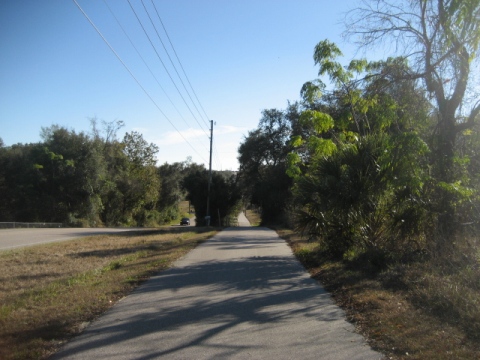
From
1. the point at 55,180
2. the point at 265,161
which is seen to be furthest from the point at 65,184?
the point at 265,161

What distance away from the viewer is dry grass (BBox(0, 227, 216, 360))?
6.57 metres

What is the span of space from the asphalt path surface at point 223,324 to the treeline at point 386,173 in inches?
127

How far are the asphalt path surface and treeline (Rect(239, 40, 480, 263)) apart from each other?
3.23 m

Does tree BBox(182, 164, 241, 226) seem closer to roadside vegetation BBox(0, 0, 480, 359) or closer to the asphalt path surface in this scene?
roadside vegetation BBox(0, 0, 480, 359)

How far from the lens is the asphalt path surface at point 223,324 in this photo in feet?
19.5

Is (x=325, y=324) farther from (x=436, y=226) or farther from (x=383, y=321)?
(x=436, y=226)

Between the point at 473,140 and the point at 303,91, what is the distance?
5370 mm

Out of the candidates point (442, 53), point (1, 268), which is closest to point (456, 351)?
point (442, 53)

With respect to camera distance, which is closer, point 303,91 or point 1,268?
point 1,268

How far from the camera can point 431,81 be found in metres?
12.0

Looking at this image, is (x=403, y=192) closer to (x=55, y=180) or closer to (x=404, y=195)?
(x=404, y=195)

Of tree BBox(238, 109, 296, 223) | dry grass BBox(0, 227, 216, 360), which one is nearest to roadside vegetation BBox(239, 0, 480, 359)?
dry grass BBox(0, 227, 216, 360)

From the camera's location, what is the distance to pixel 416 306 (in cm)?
797

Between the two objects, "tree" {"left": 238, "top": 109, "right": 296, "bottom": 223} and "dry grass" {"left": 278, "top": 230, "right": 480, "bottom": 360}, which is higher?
"tree" {"left": 238, "top": 109, "right": 296, "bottom": 223}
